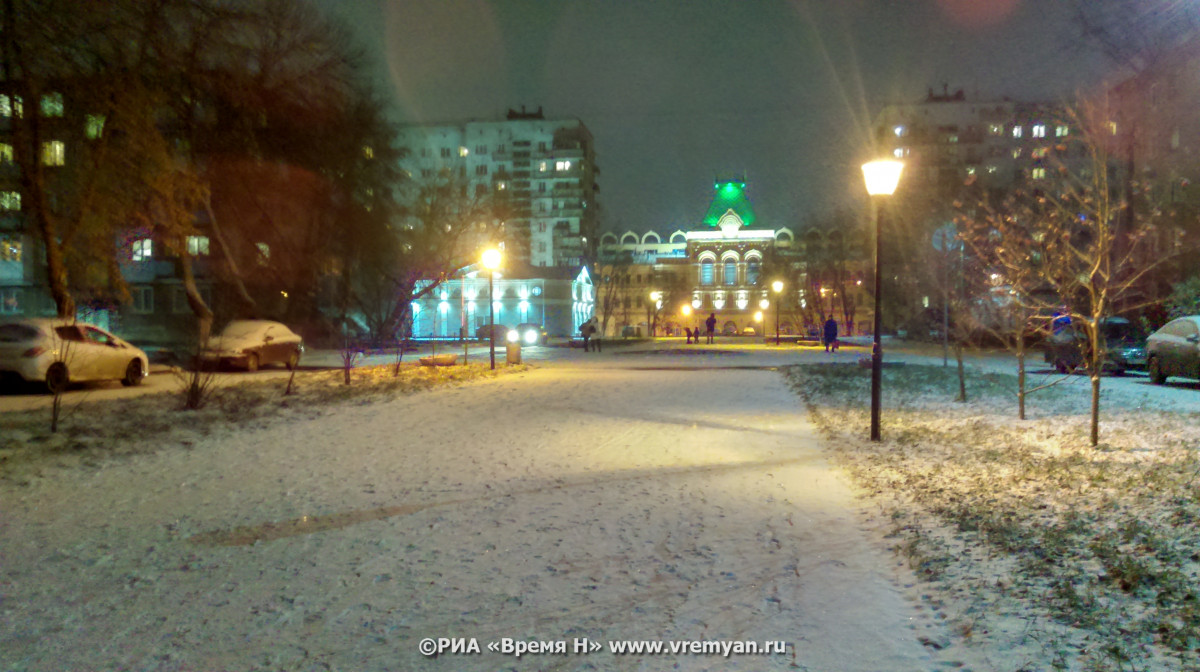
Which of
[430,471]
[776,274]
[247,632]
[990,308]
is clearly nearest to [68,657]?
[247,632]

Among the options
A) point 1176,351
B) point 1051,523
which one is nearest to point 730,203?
point 1176,351

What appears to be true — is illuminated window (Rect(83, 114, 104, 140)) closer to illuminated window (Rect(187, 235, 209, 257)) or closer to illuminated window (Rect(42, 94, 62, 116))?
illuminated window (Rect(42, 94, 62, 116))

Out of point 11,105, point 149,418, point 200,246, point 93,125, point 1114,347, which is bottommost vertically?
point 149,418

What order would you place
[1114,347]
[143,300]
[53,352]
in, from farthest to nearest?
[143,300]
[1114,347]
[53,352]

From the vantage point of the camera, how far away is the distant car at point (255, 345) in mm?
22688

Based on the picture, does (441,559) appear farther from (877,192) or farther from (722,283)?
(722,283)

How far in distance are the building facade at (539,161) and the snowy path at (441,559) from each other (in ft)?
317

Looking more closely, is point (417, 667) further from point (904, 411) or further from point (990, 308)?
point (990, 308)

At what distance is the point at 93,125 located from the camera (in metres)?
20.2

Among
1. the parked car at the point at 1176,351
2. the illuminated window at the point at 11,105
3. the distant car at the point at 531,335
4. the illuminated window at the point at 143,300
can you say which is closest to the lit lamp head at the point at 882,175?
the parked car at the point at 1176,351

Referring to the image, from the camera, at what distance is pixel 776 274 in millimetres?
74438

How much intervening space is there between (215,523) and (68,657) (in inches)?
106

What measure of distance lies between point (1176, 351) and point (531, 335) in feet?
132

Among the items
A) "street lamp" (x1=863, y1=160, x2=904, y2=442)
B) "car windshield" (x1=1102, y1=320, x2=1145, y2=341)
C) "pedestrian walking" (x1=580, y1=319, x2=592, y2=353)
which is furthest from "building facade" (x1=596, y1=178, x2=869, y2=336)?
"street lamp" (x1=863, y1=160, x2=904, y2=442)
